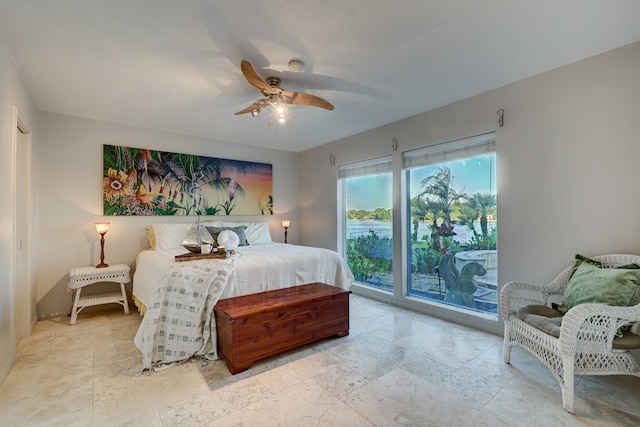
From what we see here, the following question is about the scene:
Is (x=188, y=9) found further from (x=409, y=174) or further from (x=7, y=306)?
(x=409, y=174)

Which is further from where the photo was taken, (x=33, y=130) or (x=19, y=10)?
(x=33, y=130)

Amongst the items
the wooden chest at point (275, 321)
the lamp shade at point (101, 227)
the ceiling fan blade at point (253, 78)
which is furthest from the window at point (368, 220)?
the lamp shade at point (101, 227)

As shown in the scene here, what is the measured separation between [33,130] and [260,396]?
146 inches

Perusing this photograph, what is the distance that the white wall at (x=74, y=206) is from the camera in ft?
11.2

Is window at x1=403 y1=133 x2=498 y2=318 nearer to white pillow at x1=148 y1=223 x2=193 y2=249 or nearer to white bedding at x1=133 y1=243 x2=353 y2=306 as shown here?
white bedding at x1=133 y1=243 x2=353 y2=306

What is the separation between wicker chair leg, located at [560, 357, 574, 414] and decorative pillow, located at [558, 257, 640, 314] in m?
0.49

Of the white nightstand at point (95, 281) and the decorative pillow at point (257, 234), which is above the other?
the decorative pillow at point (257, 234)

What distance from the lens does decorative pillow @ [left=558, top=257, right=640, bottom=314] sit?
1.85m

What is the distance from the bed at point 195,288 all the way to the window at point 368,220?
1300 millimetres

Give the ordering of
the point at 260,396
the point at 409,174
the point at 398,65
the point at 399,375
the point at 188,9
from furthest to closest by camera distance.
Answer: the point at 409,174 < the point at 398,65 < the point at 399,375 < the point at 260,396 < the point at 188,9

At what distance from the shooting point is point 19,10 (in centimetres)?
179

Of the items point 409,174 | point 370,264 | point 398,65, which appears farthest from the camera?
point 370,264

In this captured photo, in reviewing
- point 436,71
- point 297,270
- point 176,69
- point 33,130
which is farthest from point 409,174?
point 33,130

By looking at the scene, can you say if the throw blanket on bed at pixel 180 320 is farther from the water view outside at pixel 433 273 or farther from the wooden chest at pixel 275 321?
the water view outside at pixel 433 273
